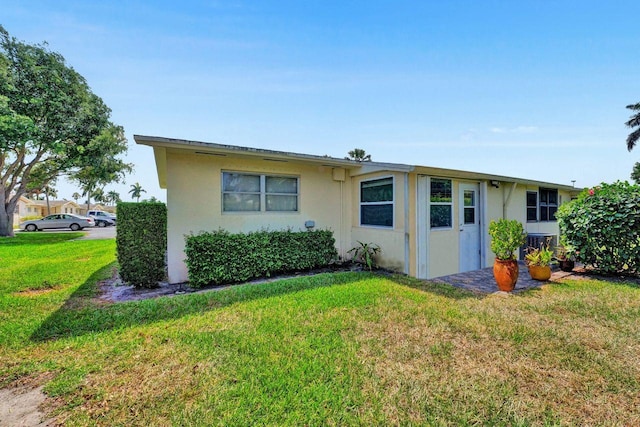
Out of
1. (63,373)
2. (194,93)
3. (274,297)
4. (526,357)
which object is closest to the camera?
(63,373)

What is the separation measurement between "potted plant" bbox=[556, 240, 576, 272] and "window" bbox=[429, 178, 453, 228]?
2.87 meters

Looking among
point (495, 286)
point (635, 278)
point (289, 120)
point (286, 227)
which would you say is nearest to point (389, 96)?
point (289, 120)

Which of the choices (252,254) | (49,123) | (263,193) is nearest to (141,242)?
(252,254)

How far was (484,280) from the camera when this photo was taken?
646cm

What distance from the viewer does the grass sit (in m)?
2.25

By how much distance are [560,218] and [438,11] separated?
20.7 ft

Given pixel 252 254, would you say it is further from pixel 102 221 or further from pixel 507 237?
pixel 102 221

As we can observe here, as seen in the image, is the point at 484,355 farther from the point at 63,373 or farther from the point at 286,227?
the point at 286,227

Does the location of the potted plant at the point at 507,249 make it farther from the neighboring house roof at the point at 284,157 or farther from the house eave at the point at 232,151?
the house eave at the point at 232,151

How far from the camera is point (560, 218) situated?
7.23m

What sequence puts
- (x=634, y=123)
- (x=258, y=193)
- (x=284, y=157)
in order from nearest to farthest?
(x=284, y=157) → (x=258, y=193) → (x=634, y=123)

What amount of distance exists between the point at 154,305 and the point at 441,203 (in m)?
6.53

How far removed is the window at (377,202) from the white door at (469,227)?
77.4 inches

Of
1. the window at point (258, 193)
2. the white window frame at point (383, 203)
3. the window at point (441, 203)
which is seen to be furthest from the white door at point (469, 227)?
the window at point (258, 193)
